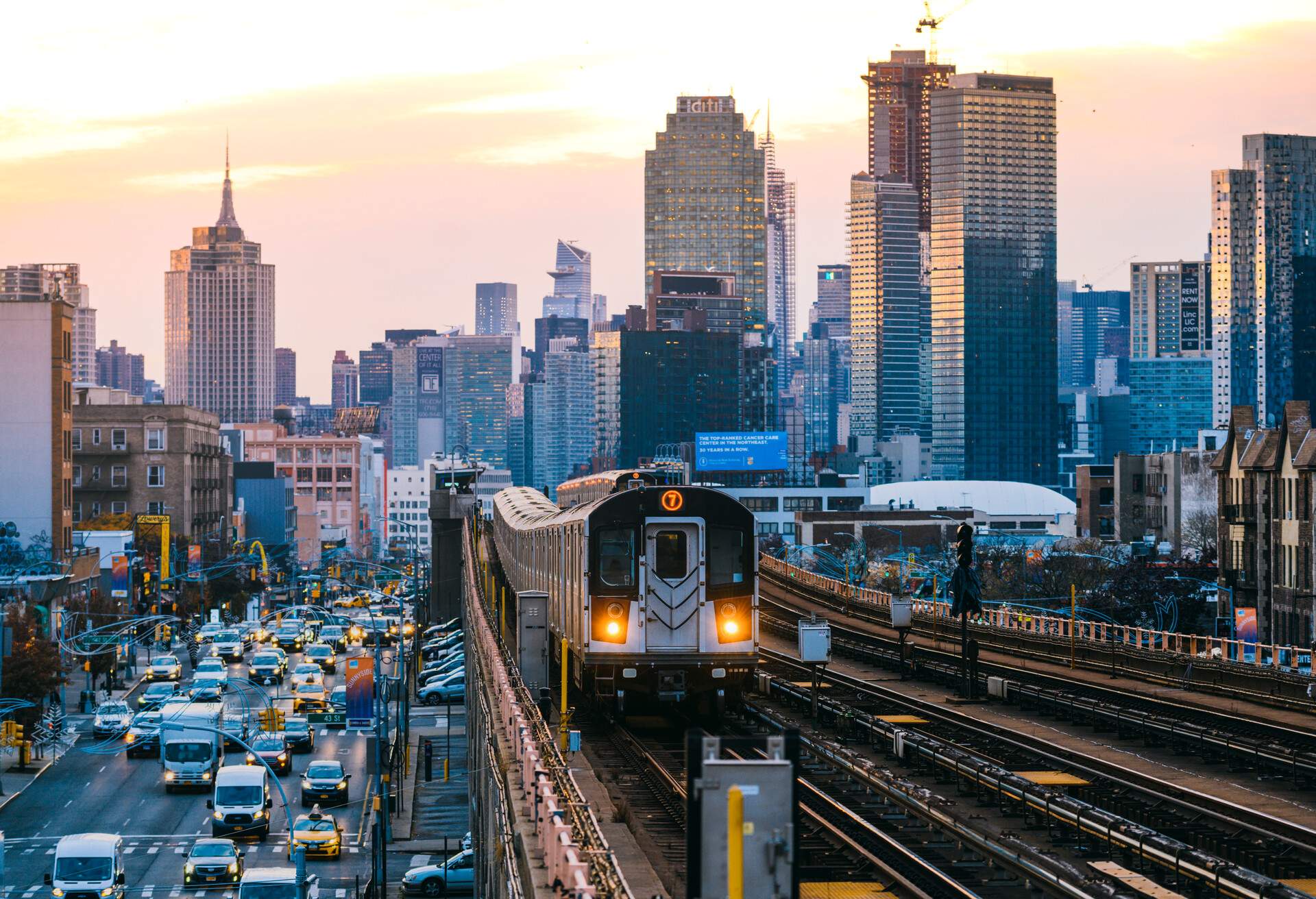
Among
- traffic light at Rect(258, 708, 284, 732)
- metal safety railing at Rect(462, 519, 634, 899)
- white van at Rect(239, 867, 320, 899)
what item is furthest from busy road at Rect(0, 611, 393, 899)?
metal safety railing at Rect(462, 519, 634, 899)

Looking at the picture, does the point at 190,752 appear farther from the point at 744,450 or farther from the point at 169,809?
the point at 744,450

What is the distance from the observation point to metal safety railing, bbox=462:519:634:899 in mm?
15742

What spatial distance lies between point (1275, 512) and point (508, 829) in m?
69.5

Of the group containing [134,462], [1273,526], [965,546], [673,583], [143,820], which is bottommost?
[143,820]

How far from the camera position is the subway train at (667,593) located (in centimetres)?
3250

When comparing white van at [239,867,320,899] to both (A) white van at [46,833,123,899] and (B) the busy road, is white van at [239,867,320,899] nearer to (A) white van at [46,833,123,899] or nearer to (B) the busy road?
(A) white van at [46,833,123,899]

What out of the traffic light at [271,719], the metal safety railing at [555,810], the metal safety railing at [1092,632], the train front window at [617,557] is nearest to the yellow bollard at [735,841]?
the metal safety railing at [555,810]

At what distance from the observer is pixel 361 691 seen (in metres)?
64.3

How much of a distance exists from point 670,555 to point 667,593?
2.11 feet

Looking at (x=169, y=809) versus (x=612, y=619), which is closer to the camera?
(x=612, y=619)

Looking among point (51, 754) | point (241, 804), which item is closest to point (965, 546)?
point (241, 804)

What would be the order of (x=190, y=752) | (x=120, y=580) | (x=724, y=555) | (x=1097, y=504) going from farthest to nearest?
(x=1097, y=504), (x=120, y=580), (x=190, y=752), (x=724, y=555)

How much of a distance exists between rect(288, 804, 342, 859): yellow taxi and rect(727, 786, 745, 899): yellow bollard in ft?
136

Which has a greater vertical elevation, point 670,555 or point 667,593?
point 670,555
